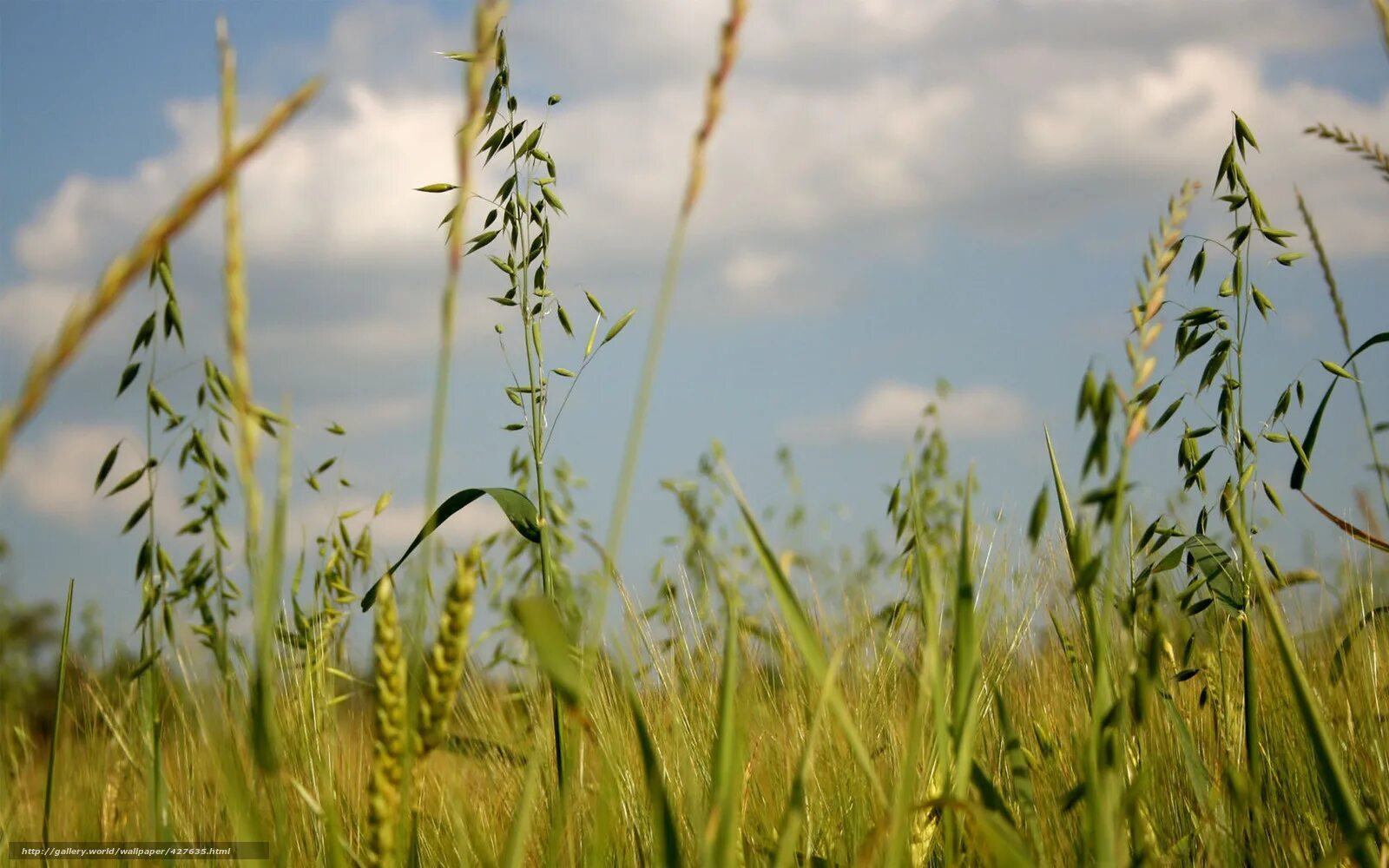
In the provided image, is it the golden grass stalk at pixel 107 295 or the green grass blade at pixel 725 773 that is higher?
the golden grass stalk at pixel 107 295

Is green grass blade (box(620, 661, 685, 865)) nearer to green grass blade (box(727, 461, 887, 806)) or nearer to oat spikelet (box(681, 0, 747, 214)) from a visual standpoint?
green grass blade (box(727, 461, 887, 806))

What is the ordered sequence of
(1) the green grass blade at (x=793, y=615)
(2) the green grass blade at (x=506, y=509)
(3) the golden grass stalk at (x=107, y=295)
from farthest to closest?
(2) the green grass blade at (x=506, y=509) → (1) the green grass blade at (x=793, y=615) → (3) the golden grass stalk at (x=107, y=295)

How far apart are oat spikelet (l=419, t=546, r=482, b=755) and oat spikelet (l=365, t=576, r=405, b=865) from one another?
19 mm

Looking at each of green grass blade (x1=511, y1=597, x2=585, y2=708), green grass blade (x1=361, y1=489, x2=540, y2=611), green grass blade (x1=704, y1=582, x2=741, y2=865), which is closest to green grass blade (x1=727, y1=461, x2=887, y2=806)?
green grass blade (x1=704, y1=582, x2=741, y2=865)

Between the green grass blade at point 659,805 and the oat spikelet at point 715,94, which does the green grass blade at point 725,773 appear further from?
the oat spikelet at point 715,94

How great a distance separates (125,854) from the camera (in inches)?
51.9

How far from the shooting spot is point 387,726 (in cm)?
68

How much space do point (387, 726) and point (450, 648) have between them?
0.25ft

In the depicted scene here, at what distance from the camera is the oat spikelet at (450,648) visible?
2.07 feet

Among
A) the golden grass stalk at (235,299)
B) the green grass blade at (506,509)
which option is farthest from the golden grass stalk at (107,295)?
the green grass blade at (506,509)

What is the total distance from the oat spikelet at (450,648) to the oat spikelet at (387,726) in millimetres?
19

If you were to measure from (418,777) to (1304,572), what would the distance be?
155 cm

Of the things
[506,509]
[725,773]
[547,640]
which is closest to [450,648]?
[547,640]

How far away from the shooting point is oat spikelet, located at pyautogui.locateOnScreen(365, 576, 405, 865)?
66 cm
